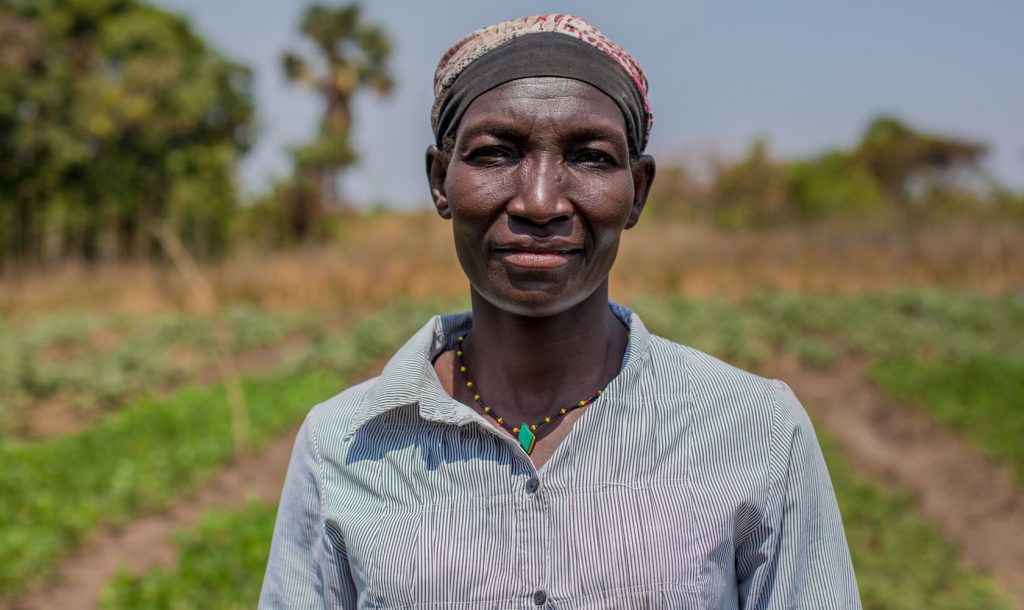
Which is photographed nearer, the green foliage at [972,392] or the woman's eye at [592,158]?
the woman's eye at [592,158]

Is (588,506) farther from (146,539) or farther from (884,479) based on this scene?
(884,479)

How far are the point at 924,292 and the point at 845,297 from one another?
114cm

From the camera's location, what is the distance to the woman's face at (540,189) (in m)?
1.44

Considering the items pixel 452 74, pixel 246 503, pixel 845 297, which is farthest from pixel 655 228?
pixel 452 74

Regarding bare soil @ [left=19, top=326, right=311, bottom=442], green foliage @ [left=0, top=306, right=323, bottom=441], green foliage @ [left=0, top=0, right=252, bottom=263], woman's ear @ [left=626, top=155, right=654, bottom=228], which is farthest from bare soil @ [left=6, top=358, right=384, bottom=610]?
green foliage @ [left=0, top=0, right=252, bottom=263]

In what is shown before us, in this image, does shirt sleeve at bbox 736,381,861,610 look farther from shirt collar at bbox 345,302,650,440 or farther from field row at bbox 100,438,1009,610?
field row at bbox 100,438,1009,610

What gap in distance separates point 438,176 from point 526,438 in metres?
0.49

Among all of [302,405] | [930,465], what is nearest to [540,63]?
[930,465]

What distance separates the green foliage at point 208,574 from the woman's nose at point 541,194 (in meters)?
4.21

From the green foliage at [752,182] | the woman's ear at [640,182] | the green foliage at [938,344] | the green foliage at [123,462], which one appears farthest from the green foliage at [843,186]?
the woman's ear at [640,182]

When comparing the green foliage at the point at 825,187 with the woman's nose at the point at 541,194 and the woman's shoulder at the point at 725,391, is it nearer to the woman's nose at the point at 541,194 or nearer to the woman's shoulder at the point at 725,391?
the woman's shoulder at the point at 725,391

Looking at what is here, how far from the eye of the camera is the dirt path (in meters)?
6.13

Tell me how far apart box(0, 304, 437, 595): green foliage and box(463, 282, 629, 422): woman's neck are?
4.85m

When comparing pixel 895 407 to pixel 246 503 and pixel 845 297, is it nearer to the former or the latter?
pixel 845 297
